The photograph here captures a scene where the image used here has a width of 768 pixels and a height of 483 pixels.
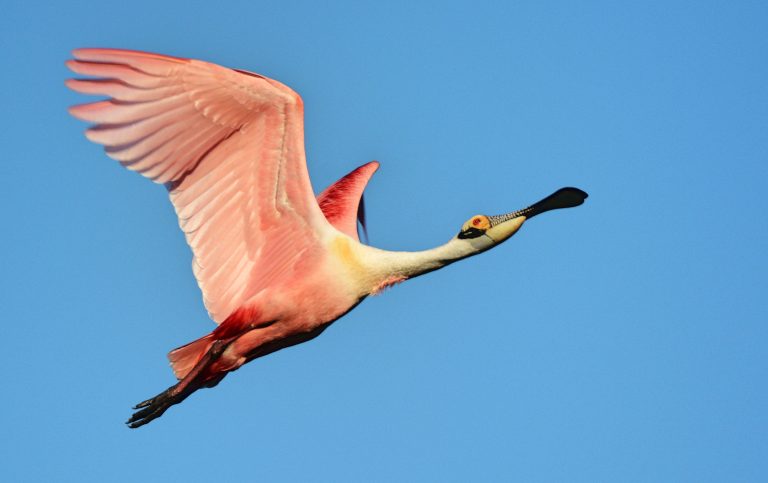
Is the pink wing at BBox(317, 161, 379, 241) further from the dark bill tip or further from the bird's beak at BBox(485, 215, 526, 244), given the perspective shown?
the dark bill tip

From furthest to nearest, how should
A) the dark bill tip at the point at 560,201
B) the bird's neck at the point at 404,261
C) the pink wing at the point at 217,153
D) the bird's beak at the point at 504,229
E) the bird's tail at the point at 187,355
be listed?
the bird's tail at the point at 187,355 → the bird's neck at the point at 404,261 → the bird's beak at the point at 504,229 → the dark bill tip at the point at 560,201 → the pink wing at the point at 217,153

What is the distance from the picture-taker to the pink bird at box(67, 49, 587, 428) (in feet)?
36.9

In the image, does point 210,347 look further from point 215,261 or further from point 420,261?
point 420,261

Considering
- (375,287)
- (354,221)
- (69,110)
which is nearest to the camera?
(69,110)


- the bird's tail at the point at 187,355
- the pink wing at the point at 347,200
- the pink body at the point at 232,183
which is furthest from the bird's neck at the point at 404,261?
the bird's tail at the point at 187,355

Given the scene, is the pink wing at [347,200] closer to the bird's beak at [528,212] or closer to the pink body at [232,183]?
the pink body at [232,183]

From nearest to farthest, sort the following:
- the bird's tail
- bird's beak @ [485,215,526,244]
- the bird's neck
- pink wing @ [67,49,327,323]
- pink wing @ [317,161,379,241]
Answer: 1. pink wing @ [67,49,327,323]
2. bird's beak @ [485,215,526,244]
3. the bird's neck
4. the bird's tail
5. pink wing @ [317,161,379,241]

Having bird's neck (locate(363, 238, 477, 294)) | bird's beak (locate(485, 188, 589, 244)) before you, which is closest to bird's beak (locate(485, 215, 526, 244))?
bird's beak (locate(485, 188, 589, 244))

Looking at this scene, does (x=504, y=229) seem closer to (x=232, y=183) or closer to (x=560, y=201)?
(x=560, y=201)

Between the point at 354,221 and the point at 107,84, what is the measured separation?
284 centimetres

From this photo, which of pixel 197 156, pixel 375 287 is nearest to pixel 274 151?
pixel 197 156

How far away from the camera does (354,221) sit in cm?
1305

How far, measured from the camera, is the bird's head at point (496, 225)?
1143cm

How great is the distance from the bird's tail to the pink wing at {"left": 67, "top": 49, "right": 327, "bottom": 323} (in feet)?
0.86
